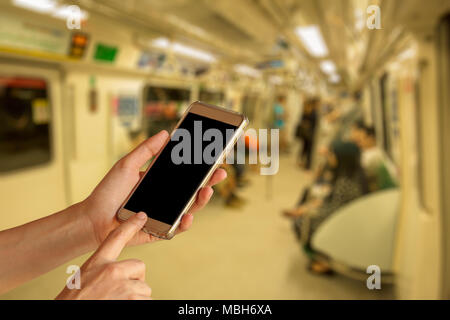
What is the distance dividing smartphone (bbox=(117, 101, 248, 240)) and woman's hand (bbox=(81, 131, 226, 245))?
0.01 metres

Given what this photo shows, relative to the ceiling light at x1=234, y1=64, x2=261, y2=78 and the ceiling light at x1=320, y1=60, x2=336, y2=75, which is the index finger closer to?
the ceiling light at x1=234, y1=64, x2=261, y2=78

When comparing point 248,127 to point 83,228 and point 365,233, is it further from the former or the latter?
point 365,233

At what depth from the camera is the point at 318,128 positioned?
3059mm

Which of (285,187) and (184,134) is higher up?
(184,134)

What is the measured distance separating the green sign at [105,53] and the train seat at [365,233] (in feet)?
5.81

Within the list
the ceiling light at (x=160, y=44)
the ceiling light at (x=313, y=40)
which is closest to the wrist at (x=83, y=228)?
the ceiling light at (x=160, y=44)

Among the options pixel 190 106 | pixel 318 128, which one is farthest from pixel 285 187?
pixel 190 106

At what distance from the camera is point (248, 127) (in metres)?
0.43

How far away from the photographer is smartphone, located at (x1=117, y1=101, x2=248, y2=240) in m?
0.37

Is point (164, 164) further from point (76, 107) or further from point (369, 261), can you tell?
point (369, 261)

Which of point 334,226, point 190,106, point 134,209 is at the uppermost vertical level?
point 190,106

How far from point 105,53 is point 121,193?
1.71 meters
